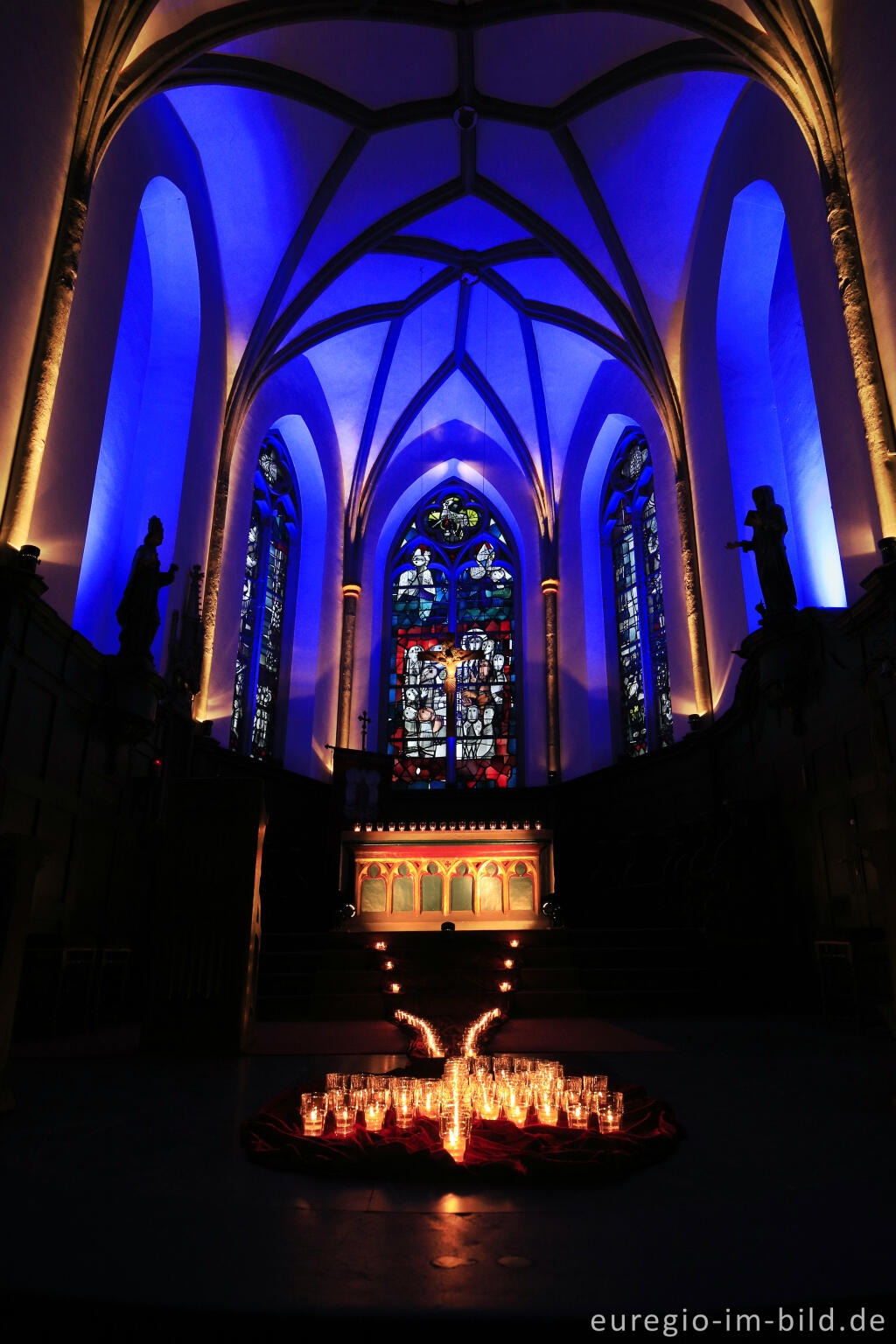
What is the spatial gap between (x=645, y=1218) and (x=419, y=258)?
51.1 ft

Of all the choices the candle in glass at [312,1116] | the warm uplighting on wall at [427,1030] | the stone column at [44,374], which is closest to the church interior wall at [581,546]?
the stone column at [44,374]

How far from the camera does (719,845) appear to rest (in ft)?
28.9

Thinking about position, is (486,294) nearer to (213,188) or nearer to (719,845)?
(213,188)

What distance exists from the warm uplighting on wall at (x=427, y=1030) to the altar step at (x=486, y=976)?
0.26m

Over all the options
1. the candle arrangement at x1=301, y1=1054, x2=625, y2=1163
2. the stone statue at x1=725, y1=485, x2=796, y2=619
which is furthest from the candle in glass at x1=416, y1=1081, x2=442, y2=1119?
the stone statue at x1=725, y1=485, x2=796, y2=619

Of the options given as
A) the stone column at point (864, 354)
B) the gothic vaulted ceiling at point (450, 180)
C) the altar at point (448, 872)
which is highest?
the gothic vaulted ceiling at point (450, 180)

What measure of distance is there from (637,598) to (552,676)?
2.24 meters

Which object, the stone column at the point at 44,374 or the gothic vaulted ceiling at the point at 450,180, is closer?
the stone column at the point at 44,374

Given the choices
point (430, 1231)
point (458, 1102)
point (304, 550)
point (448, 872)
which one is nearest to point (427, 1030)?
point (458, 1102)

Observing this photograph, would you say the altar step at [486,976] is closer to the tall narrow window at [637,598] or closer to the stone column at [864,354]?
the stone column at [864,354]

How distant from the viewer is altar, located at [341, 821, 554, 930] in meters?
11.1

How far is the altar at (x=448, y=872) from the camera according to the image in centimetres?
1115

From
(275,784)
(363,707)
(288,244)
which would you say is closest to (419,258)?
(288,244)

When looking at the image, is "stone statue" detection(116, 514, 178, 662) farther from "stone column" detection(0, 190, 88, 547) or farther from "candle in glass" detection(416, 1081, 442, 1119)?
"candle in glass" detection(416, 1081, 442, 1119)
